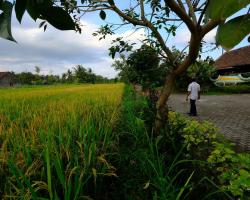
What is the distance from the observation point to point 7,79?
67.8 metres

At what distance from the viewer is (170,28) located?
455 cm

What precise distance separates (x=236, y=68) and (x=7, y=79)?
53073 mm

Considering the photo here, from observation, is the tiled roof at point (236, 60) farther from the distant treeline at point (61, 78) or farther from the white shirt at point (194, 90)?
the distant treeline at point (61, 78)

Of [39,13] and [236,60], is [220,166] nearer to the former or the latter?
[39,13]

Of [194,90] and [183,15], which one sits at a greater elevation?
[183,15]

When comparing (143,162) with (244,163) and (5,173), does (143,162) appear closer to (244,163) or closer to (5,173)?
(244,163)

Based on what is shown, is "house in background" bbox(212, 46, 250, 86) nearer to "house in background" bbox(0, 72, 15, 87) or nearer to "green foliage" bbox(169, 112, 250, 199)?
"green foliage" bbox(169, 112, 250, 199)

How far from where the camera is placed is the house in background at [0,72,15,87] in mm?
65750

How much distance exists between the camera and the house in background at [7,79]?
65750mm

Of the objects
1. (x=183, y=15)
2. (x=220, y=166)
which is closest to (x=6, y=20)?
(x=183, y=15)

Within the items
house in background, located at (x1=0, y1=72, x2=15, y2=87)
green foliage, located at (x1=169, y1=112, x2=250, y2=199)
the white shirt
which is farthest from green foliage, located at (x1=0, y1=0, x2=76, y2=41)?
house in background, located at (x1=0, y1=72, x2=15, y2=87)

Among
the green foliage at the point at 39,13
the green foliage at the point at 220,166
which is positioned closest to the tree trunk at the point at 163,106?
the green foliage at the point at 220,166

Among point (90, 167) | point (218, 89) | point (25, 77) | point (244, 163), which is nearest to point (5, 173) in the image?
point (90, 167)

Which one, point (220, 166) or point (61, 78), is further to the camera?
point (61, 78)
